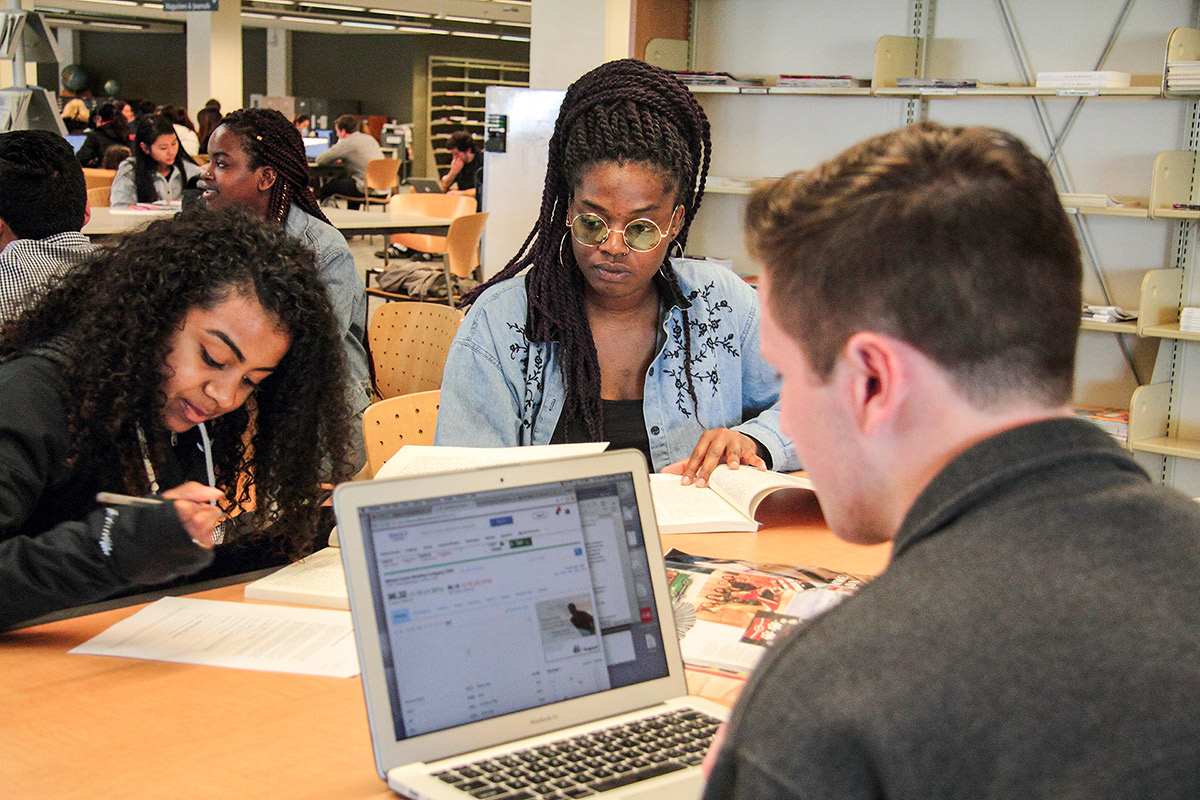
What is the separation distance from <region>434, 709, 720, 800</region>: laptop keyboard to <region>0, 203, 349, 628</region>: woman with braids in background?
0.55 metres

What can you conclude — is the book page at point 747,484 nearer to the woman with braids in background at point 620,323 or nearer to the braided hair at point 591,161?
the woman with braids in background at point 620,323

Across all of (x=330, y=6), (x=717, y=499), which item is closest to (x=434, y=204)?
(x=717, y=499)

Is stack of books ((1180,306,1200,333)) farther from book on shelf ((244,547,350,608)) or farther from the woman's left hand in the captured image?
book on shelf ((244,547,350,608))

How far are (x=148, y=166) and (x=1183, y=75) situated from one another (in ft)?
18.1

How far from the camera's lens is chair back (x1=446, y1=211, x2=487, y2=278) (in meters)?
6.41

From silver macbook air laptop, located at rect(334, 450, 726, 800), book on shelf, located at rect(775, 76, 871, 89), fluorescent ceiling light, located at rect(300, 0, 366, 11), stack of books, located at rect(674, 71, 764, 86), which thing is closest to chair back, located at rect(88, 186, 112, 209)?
stack of books, located at rect(674, 71, 764, 86)

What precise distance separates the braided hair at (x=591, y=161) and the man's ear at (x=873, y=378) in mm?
1458

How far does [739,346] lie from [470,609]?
54.0 inches

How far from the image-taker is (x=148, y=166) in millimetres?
6613

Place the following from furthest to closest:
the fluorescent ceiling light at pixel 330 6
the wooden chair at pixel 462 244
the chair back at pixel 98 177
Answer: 1. the fluorescent ceiling light at pixel 330 6
2. the chair back at pixel 98 177
3. the wooden chair at pixel 462 244

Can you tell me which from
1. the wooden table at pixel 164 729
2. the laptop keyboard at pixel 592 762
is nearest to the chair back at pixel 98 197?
the wooden table at pixel 164 729

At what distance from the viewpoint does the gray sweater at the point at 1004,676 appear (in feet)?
1.88

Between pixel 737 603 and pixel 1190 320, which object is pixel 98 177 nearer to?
pixel 1190 320

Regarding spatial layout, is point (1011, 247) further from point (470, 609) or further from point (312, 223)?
point (312, 223)
